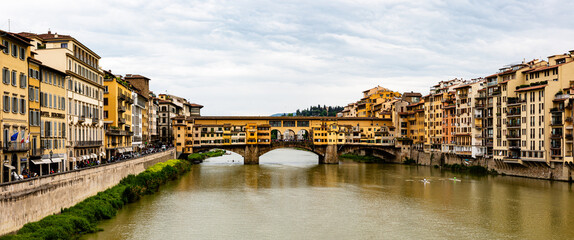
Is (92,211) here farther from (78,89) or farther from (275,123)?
(275,123)

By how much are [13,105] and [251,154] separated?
2153 inches

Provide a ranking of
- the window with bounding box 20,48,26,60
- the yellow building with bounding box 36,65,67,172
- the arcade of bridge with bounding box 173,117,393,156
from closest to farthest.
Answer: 1. the window with bounding box 20,48,26,60
2. the yellow building with bounding box 36,65,67,172
3. the arcade of bridge with bounding box 173,117,393,156

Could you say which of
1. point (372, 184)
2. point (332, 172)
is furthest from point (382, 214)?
point (332, 172)

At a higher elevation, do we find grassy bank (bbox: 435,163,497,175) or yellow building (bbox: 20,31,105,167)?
yellow building (bbox: 20,31,105,167)

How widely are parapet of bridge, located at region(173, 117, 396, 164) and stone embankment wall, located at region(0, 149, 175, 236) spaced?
41.1 metres

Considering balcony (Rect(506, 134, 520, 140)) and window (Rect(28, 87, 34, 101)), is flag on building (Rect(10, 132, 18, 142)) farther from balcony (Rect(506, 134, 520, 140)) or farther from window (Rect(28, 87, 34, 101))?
balcony (Rect(506, 134, 520, 140))

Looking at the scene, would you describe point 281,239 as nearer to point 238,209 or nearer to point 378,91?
point 238,209

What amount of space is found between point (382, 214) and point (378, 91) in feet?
280

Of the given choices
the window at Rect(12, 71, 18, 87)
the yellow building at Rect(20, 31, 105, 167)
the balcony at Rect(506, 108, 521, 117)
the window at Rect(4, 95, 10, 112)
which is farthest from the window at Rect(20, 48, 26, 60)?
the balcony at Rect(506, 108, 521, 117)

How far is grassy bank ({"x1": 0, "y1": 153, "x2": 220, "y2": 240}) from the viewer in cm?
2114

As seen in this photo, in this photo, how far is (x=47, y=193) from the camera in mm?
23453

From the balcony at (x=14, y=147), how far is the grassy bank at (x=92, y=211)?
13.2 feet

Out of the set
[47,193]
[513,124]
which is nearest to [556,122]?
[513,124]

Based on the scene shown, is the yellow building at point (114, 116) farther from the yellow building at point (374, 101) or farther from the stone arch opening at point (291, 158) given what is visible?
the yellow building at point (374, 101)
